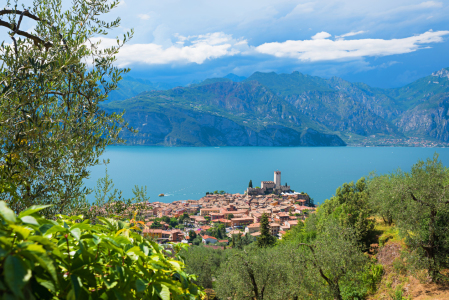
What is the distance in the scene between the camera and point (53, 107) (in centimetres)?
436

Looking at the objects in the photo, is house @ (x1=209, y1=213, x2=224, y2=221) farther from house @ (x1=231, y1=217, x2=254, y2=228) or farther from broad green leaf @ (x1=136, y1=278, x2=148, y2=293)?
broad green leaf @ (x1=136, y1=278, x2=148, y2=293)

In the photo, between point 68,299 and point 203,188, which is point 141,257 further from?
point 203,188

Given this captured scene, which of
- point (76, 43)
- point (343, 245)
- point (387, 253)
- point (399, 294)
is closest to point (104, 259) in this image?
point (76, 43)

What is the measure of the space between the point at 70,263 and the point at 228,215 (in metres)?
66.5

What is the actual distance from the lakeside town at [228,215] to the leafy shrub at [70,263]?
142 feet

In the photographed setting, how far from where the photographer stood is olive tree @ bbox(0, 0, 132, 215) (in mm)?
3467

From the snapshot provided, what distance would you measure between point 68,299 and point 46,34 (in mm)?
4787

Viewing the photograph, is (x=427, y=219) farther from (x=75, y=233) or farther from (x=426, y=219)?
(x=75, y=233)

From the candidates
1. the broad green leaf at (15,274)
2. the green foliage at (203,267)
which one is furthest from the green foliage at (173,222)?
the broad green leaf at (15,274)

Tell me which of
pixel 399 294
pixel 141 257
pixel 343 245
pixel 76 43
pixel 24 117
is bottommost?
pixel 399 294

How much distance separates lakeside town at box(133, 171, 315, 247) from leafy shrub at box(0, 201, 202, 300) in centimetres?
4343

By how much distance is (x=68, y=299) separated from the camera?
39.8 inches

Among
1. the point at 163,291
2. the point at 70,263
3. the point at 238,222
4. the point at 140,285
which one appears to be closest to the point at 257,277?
the point at 163,291

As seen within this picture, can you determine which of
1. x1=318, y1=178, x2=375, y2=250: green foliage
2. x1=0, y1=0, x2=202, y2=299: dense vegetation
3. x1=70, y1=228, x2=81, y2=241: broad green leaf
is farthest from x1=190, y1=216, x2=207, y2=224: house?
x1=70, y1=228, x2=81, y2=241: broad green leaf
